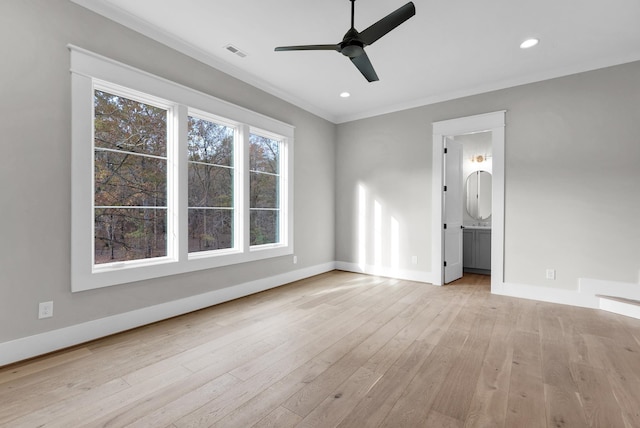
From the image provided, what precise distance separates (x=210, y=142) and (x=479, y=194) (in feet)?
17.2

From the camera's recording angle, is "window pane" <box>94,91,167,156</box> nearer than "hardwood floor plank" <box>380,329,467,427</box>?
No

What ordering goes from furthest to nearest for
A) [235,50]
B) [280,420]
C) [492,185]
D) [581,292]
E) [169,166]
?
[492,185], [581,292], [235,50], [169,166], [280,420]

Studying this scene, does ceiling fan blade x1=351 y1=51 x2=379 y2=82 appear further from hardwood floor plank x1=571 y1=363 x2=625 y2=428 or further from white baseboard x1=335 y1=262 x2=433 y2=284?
white baseboard x1=335 y1=262 x2=433 y2=284

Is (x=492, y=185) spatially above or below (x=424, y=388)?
above

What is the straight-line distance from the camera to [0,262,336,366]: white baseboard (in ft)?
7.14

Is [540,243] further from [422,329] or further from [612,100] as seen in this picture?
[422,329]

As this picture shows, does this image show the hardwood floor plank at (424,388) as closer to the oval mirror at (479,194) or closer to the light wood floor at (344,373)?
the light wood floor at (344,373)

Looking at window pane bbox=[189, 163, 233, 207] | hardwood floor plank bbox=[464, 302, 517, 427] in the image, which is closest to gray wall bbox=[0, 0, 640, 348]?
window pane bbox=[189, 163, 233, 207]

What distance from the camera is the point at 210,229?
357 cm

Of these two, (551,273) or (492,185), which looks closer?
(551,273)

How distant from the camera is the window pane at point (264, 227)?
13.6 feet

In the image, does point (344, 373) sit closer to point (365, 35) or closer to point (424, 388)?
point (424, 388)

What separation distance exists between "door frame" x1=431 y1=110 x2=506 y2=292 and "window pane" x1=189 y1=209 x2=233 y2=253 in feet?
10.4

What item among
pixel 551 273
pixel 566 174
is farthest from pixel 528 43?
pixel 551 273
